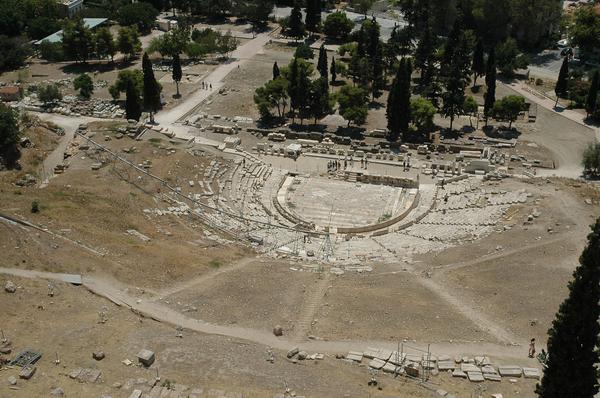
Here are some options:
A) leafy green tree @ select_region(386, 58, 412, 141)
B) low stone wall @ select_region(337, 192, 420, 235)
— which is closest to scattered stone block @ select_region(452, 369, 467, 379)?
low stone wall @ select_region(337, 192, 420, 235)

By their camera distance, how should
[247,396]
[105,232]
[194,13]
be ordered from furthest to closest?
[194,13], [105,232], [247,396]

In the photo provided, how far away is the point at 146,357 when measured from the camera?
36156mm

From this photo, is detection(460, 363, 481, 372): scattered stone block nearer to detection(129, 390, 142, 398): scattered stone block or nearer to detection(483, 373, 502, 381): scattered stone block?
detection(483, 373, 502, 381): scattered stone block

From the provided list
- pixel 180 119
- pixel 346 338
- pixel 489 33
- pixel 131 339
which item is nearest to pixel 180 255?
pixel 131 339

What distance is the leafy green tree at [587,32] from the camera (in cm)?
9969

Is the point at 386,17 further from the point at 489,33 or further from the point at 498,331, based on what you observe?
the point at 498,331

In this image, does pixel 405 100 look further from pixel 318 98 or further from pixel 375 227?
pixel 375 227

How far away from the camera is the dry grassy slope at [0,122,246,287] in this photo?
45.6 meters

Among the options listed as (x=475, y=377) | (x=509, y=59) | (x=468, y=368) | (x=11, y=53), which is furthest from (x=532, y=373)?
(x=11, y=53)

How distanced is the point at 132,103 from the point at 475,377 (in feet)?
165

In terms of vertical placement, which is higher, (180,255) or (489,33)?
(489,33)

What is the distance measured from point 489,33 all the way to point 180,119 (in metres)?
55.0

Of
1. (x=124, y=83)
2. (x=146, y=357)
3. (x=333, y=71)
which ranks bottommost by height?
(x=146, y=357)

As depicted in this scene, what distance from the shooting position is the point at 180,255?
49125mm
